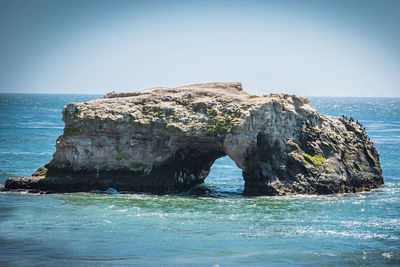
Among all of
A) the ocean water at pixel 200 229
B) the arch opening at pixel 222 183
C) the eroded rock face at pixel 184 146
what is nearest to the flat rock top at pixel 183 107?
the eroded rock face at pixel 184 146

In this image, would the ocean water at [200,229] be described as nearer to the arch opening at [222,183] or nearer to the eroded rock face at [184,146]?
the arch opening at [222,183]

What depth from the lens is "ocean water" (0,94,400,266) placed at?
832 inches

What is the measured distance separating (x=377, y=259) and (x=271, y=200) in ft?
35.3

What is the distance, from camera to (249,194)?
3397 cm

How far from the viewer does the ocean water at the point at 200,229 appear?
2114cm

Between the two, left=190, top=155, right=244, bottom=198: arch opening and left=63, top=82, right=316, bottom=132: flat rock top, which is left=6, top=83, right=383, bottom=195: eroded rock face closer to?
left=63, top=82, right=316, bottom=132: flat rock top

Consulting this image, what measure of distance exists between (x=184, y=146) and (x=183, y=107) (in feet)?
8.52

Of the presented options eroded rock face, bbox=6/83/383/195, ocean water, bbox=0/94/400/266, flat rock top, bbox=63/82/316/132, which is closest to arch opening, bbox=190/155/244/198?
ocean water, bbox=0/94/400/266

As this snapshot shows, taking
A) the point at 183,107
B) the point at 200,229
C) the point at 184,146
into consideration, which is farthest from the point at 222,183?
the point at 200,229

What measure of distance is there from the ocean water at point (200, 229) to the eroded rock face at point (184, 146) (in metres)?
1.39

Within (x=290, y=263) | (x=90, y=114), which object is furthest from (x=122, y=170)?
(x=290, y=263)

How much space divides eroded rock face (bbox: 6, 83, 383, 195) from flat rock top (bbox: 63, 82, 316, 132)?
0.22ft

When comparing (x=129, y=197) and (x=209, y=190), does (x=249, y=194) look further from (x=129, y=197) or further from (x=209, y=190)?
(x=129, y=197)

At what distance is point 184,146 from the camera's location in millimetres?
35438
